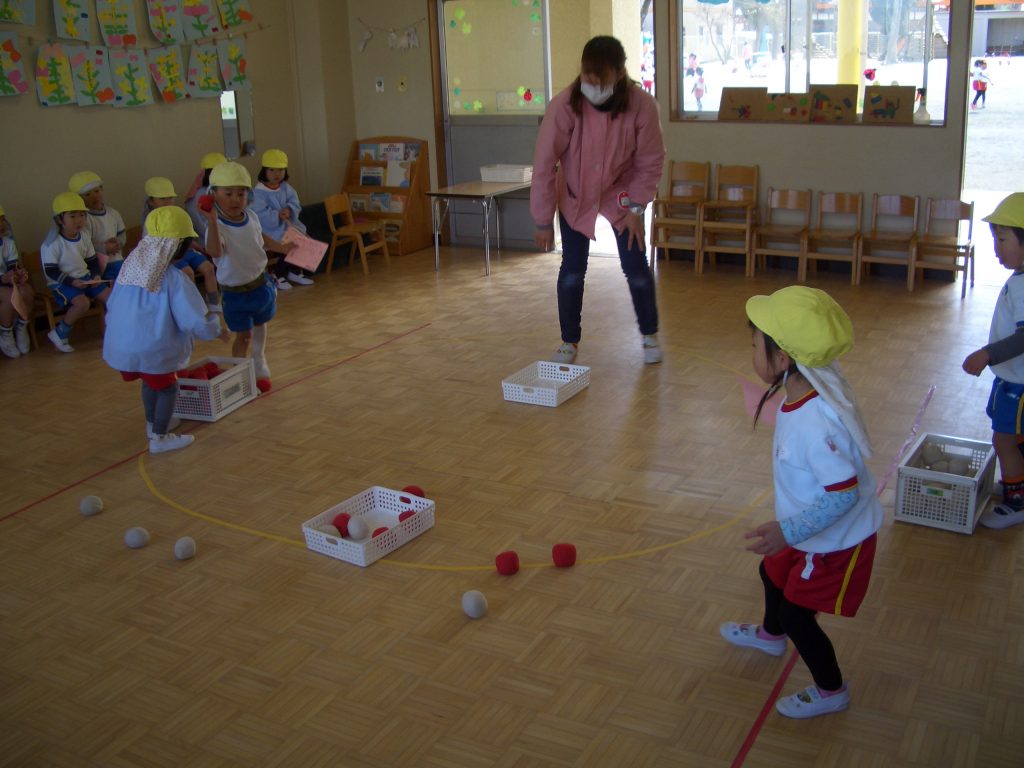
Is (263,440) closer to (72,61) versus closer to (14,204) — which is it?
(14,204)

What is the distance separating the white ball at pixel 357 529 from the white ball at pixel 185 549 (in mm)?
556

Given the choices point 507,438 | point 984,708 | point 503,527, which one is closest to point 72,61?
point 507,438

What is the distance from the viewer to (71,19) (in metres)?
6.79

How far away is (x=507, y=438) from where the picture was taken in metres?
4.59

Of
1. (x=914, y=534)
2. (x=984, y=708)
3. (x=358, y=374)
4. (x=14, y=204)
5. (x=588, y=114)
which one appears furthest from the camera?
(x=14, y=204)

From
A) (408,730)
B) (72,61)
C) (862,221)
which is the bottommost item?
(408,730)

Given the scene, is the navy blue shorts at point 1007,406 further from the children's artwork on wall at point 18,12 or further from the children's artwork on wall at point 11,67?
the children's artwork on wall at point 18,12

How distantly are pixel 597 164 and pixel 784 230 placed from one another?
2715 millimetres

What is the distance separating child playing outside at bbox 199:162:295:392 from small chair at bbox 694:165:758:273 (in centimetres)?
363

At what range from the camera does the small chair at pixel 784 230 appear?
7.32 metres

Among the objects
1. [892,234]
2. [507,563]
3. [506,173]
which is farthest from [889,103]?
[507,563]

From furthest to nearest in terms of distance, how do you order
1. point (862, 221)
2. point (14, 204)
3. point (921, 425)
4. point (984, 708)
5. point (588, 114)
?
point (862, 221) → point (14, 204) → point (588, 114) → point (921, 425) → point (984, 708)

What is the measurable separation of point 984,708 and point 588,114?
335cm

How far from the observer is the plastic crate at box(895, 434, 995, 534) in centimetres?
351
